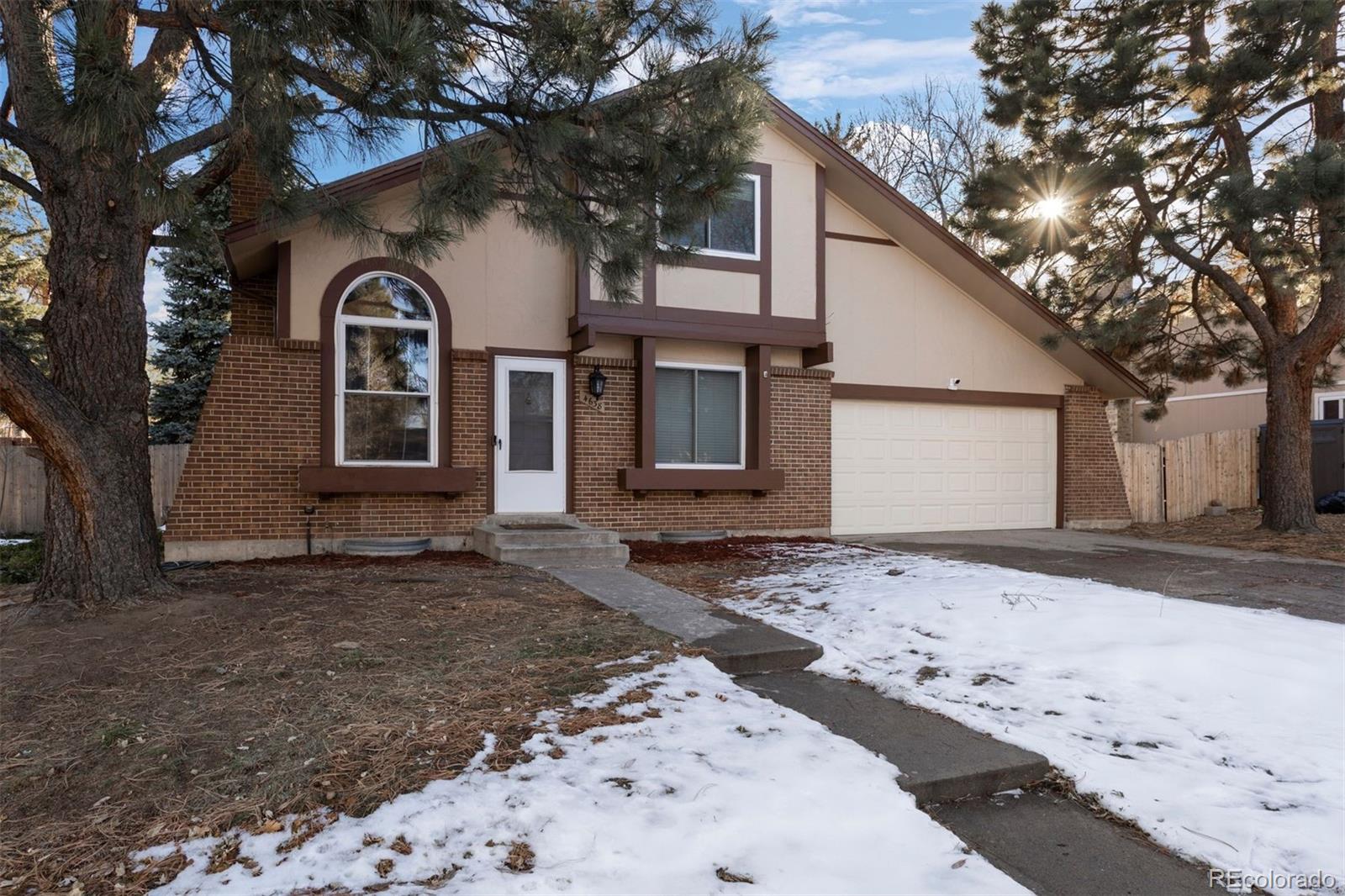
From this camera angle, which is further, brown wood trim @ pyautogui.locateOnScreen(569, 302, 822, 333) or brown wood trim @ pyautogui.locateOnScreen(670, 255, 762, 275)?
brown wood trim @ pyautogui.locateOnScreen(670, 255, 762, 275)

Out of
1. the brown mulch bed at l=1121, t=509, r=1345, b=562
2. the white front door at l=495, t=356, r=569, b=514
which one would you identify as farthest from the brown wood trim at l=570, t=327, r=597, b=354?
the brown mulch bed at l=1121, t=509, r=1345, b=562

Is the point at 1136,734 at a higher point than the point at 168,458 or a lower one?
lower

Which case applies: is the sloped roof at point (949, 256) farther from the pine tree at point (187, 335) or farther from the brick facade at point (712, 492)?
the pine tree at point (187, 335)

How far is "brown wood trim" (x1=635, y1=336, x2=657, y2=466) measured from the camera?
9430 millimetres

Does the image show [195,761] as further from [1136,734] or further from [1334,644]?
[1334,644]

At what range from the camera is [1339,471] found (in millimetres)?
13656

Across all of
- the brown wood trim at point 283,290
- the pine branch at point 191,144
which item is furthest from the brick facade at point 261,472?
the pine branch at point 191,144

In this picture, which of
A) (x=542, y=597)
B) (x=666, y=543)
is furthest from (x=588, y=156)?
(x=666, y=543)

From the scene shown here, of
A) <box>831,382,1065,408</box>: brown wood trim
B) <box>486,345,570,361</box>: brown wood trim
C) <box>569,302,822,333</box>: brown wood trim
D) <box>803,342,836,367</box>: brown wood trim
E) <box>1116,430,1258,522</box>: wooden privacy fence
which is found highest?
<box>569,302,822,333</box>: brown wood trim

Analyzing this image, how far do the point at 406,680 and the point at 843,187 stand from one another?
9227 millimetres

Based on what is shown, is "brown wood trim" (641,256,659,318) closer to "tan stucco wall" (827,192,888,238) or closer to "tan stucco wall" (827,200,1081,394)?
"tan stucco wall" (827,200,1081,394)

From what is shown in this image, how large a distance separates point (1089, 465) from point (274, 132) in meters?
11.9

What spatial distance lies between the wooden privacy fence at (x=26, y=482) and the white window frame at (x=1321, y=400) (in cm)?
2270

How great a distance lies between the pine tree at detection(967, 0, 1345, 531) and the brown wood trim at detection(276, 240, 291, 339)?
9042 millimetres
